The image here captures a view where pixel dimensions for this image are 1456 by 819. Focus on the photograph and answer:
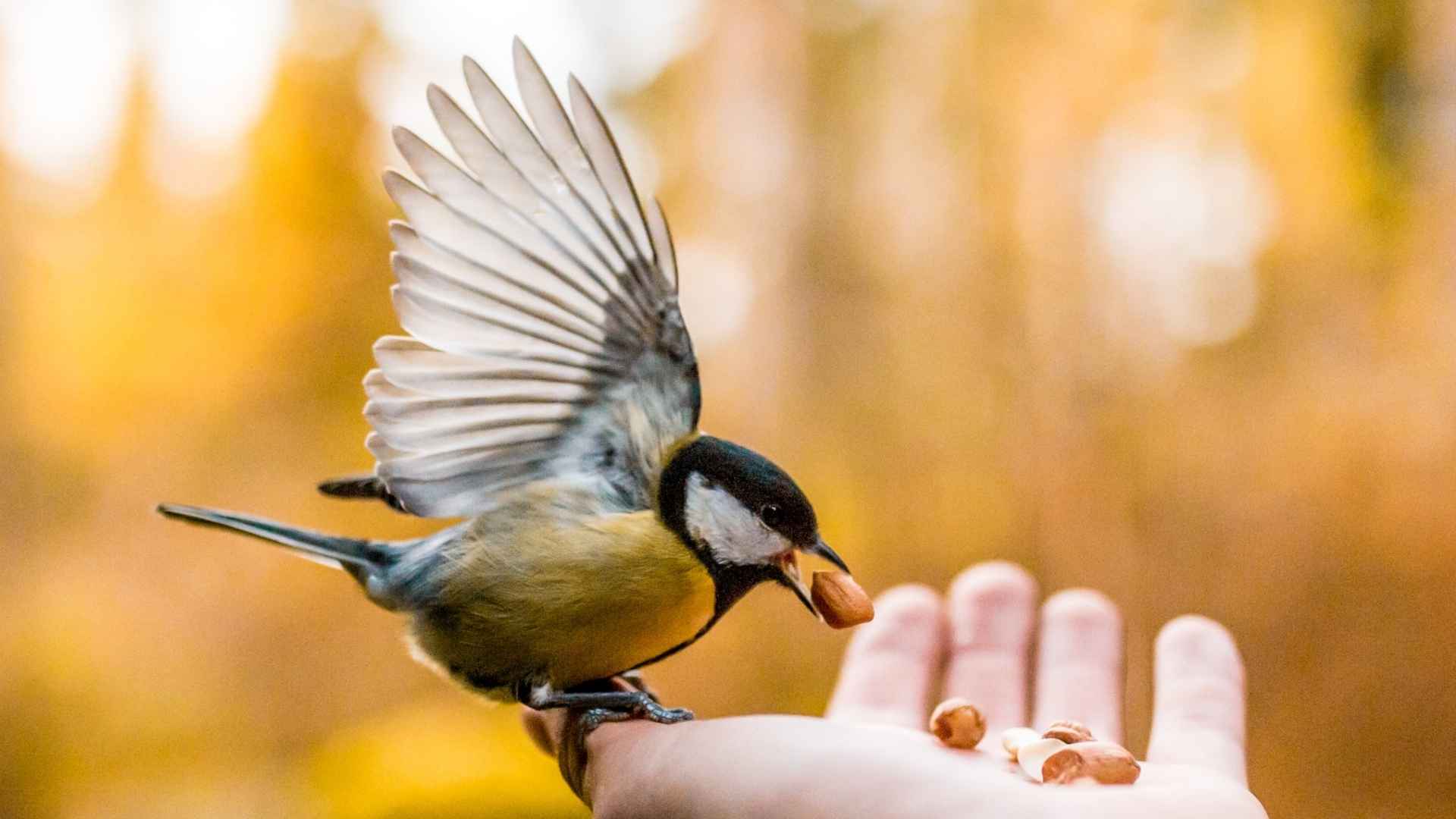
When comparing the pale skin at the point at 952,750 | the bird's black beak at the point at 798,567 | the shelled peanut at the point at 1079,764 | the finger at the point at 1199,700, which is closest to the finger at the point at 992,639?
the pale skin at the point at 952,750

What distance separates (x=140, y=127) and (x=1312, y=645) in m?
2.30

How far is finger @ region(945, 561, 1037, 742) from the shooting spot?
1.29 m

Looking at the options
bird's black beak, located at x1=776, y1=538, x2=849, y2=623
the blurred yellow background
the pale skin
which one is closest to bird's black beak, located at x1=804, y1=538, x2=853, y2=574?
bird's black beak, located at x1=776, y1=538, x2=849, y2=623

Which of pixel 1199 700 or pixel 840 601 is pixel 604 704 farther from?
pixel 1199 700

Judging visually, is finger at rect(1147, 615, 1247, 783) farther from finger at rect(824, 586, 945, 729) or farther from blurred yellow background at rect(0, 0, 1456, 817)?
blurred yellow background at rect(0, 0, 1456, 817)

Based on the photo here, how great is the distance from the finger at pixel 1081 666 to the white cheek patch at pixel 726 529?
1.73ft

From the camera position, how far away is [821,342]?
2.22 meters

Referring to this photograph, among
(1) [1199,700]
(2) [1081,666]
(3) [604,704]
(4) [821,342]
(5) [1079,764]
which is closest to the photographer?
(5) [1079,764]

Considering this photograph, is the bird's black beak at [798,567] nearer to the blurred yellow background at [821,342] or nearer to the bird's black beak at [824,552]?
the bird's black beak at [824,552]

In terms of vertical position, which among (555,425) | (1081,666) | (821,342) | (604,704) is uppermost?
(821,342)

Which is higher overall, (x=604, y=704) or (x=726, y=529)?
(x=726, y=529)

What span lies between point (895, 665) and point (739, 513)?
53 centimetres

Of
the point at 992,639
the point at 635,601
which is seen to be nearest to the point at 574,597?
the point at 635,601

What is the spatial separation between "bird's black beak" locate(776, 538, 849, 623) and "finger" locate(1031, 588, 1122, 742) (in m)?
0.47
